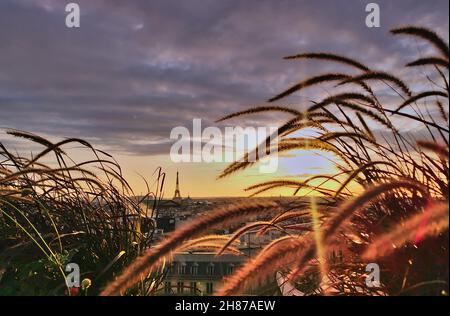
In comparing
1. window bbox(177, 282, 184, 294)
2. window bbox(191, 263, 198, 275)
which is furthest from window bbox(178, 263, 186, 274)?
window bbox(177, 282, 184, 294)

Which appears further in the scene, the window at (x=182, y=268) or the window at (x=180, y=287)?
the window at (x=182, y=268)

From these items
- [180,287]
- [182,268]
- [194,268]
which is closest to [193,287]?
[180,287]

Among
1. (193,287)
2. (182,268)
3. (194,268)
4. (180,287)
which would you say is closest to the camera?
(193,287)

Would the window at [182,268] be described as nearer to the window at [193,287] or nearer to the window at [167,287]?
the window at [167,287]

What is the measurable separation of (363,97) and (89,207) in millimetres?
2007

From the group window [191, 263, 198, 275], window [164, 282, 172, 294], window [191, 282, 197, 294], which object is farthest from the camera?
window [191, 263, 198, 275]

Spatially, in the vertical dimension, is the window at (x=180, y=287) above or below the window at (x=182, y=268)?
below

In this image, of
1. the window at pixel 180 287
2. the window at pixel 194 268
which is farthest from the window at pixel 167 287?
the window at pixel 194 268

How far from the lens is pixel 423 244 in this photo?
2330 mm

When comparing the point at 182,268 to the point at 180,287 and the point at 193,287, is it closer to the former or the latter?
the point at 180,287

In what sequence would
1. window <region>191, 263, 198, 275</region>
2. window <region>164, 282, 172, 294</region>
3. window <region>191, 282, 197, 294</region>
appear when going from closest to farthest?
window <region>191, 282, 197, 294</region> < window <region>164, 282, 172, 294</region> < window <region>191, 263, 198, 275</region>

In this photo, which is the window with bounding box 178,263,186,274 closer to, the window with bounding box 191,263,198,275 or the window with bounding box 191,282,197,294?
the window with bounding box 191,263,198,275
